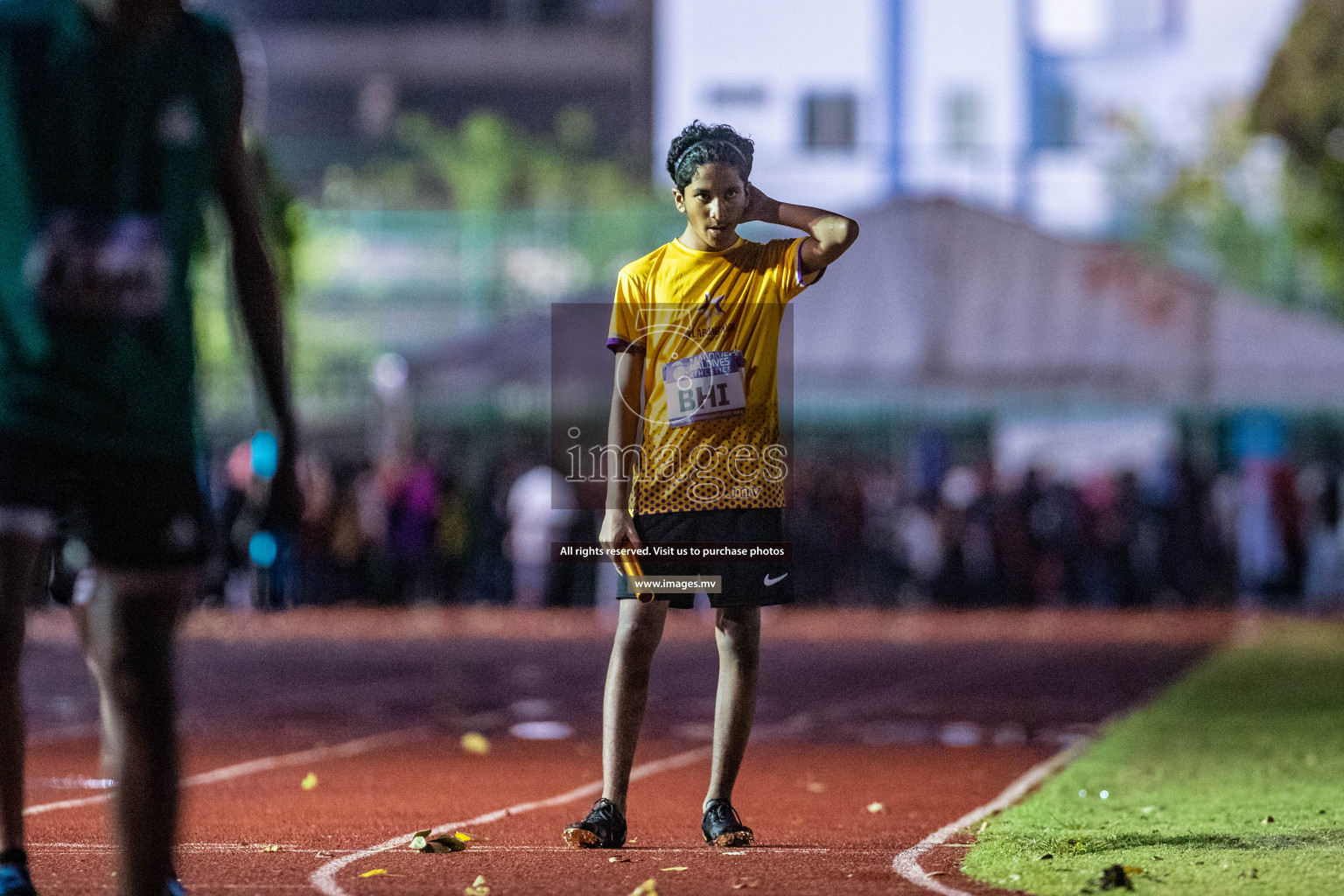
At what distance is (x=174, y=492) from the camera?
3.67m

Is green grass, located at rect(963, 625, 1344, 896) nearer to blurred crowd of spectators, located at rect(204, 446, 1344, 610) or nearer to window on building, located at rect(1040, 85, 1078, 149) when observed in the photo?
blurred crowd of spectators, located at rect(204, 446, 1344, 610)

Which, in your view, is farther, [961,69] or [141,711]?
[961,69]

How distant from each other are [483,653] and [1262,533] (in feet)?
40.2

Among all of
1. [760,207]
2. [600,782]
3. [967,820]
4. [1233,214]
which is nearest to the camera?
[760,207]

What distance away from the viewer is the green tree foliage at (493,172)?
1848 inches

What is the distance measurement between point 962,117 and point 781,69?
485 cm

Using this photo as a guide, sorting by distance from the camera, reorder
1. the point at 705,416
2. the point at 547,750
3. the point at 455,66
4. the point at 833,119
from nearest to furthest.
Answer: the point at 705,416, the point at 547,750, the point at 833,119, the point at 455,66

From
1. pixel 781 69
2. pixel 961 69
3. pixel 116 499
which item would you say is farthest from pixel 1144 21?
pixel 116 499

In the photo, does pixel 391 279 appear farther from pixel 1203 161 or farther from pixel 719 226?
pixel 719 226

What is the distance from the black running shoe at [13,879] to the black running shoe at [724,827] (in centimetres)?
215

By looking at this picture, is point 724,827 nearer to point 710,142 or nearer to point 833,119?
point 710,142

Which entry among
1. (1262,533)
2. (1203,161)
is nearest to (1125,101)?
(1203,161)

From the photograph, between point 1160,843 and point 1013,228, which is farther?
point 1013,228

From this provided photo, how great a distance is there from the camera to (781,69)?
54.2 metres
